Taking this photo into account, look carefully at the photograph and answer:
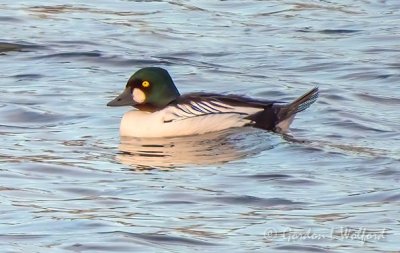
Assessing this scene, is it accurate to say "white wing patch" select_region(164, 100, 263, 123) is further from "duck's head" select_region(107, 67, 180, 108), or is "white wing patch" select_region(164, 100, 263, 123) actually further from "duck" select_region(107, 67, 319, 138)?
"duck's head" select_region(107, 67, 180, 108)

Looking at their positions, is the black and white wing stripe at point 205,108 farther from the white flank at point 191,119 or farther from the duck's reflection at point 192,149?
the duck's reflection at point 192,149

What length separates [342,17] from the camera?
64.8ft

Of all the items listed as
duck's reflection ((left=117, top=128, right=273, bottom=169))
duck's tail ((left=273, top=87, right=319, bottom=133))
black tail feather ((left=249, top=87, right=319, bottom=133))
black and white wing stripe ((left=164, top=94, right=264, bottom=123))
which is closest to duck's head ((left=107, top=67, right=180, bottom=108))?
black and white wing stripe ((left=164, top=94, right=264, bottom=123))

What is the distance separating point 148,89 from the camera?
47.0ft

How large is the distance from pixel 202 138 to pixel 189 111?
0.97ft

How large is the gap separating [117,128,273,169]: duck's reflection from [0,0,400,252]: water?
2 cm

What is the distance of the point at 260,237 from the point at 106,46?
29.8ft

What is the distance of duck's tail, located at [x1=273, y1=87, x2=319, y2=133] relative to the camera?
13.9 m

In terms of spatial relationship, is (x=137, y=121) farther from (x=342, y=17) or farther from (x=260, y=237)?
(x=342, y=17)

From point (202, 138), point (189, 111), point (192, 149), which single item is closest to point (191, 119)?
point (189, 111)

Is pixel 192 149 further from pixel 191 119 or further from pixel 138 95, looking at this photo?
pixel 138 95

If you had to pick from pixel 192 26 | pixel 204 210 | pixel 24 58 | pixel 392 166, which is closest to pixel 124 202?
pixel 204 210

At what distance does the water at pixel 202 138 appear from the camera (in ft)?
32.0

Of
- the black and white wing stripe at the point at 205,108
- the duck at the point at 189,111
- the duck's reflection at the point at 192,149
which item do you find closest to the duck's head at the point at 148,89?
the duck at the point at 189,111
